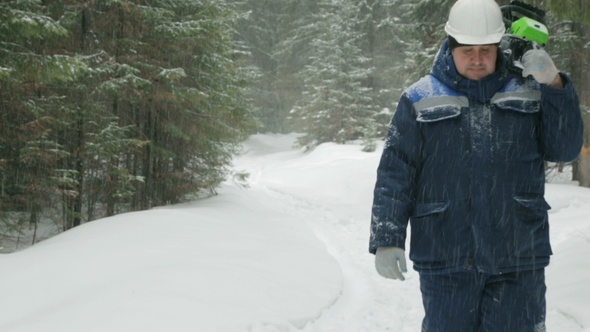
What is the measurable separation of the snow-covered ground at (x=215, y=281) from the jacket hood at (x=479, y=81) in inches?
112

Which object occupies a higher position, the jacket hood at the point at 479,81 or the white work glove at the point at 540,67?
the white work glove at the point at 540,67

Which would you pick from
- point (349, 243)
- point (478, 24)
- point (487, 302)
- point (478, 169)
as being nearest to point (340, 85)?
point (349, 243)

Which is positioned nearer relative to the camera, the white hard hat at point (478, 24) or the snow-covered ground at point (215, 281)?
the white hard hat at point (478, 24)

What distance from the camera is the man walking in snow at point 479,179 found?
261 cm

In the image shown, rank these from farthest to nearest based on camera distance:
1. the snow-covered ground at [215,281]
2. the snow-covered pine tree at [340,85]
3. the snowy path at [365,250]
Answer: the snow-covered pine tree at [340,85]
the snowy path at [365,250]
the snow-covered ground at [215,281]

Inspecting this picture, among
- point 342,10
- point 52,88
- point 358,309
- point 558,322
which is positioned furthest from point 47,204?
point 342,10

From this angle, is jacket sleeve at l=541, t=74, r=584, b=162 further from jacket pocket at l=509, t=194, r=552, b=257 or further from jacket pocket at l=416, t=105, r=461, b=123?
jacket pocket at l=416, t=105, r=461, b=123

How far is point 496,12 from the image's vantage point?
274 centimetres

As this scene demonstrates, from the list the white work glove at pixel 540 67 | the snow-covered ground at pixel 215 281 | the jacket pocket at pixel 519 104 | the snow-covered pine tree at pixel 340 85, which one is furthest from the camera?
the snow-covered pine tree at pixel 340 85

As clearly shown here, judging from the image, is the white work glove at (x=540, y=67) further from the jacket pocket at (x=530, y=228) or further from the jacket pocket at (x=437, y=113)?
the jacket pocket at (x=530, y=228)

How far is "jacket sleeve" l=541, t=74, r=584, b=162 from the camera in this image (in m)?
2.57

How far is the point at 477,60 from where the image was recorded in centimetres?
271

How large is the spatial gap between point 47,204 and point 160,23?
4249mm

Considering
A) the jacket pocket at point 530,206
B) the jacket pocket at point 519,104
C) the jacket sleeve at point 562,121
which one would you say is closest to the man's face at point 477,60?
the jacket pocket at point 519,104
